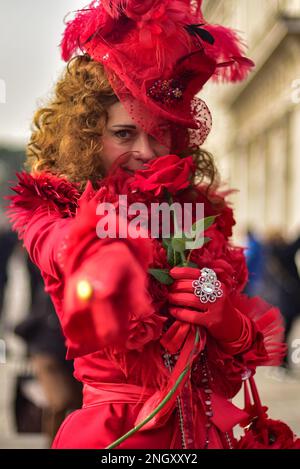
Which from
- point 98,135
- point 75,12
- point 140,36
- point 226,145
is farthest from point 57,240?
point 226,145

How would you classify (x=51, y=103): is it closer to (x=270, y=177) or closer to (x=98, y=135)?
(x=98, y=135)

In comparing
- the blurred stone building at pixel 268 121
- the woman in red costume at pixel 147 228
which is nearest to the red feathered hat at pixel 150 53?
the woman in red costume at pixel 147 228

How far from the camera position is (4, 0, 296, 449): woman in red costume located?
1638 millimetres

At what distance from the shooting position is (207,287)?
5.35ft

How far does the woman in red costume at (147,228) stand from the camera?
1.64m

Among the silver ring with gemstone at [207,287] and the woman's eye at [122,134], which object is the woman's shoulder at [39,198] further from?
the silver ring with gemstone at [207,287]

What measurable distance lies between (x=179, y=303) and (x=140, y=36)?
75 centimetres

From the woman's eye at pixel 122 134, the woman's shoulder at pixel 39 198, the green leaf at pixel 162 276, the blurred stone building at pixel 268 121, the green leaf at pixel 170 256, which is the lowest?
the green leaf at pixel 162 276

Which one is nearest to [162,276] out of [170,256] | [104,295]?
[170,256]

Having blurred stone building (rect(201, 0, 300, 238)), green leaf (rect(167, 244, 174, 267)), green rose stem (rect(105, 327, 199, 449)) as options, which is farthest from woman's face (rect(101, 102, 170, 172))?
blurred stone building (rect(201, 0, 300, 238))

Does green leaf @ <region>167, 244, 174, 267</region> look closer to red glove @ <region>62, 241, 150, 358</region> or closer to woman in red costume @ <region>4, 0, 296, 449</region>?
woman in red costume @ <region>4, 0, 296, 449</region>

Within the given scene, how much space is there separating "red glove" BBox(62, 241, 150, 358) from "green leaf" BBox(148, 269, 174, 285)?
1.50ft

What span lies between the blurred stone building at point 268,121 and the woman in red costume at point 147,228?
25.3 feet

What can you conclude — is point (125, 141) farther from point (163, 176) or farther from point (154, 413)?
point (154, 413)
